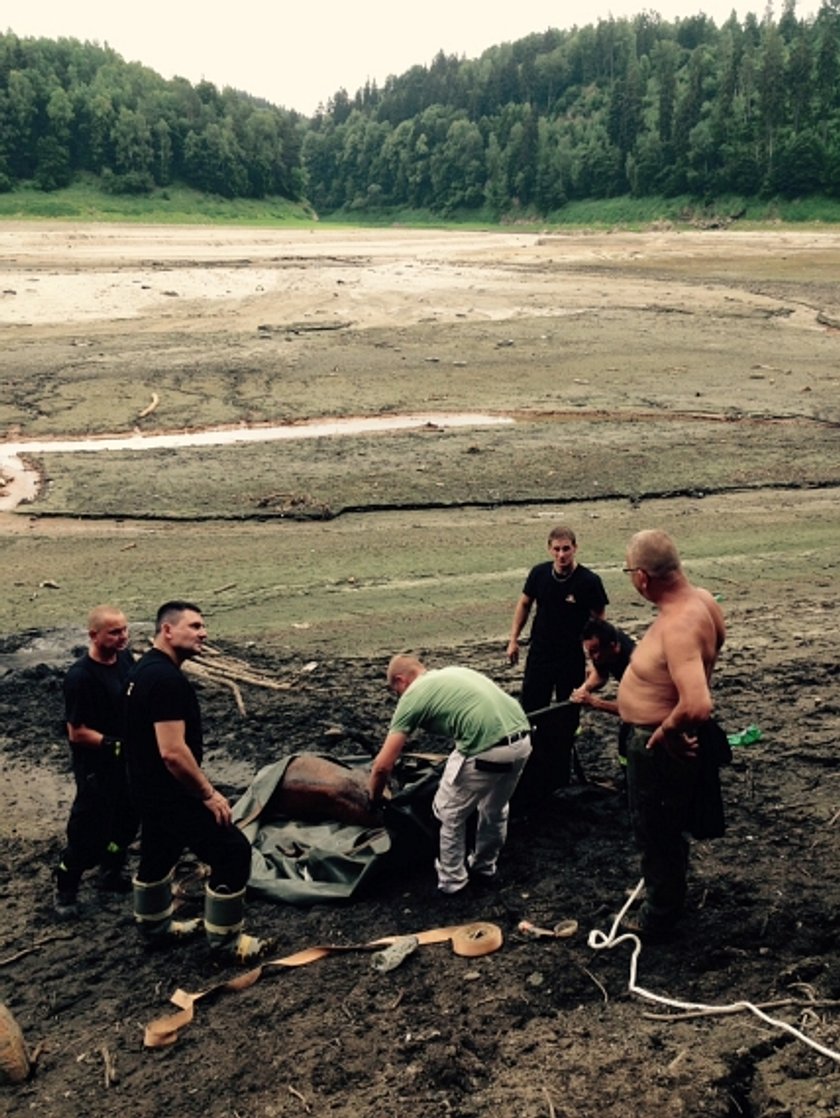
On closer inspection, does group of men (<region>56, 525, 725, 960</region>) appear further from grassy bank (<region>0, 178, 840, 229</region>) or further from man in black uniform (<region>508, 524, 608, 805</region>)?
grassy bank (<region>0, 178, 840, 229</region>)

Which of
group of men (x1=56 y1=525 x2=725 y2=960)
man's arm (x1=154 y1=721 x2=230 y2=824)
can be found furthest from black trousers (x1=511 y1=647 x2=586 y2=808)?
man's arm (x1=154 y1=721 x2=230 y2=824)

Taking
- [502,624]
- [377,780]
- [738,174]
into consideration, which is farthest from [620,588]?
[738,174]

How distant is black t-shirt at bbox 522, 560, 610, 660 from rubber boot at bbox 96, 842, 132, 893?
312cm

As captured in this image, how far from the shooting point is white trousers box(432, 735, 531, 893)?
6.59 meters

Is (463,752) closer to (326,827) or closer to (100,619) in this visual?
(326,827)

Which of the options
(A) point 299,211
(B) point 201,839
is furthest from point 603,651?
(A) point 299,211

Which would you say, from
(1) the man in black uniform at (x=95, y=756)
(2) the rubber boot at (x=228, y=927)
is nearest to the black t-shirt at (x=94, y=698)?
(1) the man in black uniform at (x=95, y=756)

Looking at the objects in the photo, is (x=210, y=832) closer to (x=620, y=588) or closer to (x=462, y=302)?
(x=620, y=588)

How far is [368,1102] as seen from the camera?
4.97 metres

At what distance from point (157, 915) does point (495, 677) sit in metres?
4.36

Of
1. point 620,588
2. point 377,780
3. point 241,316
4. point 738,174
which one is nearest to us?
point 377,780

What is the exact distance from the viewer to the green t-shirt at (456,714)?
21.3 ft

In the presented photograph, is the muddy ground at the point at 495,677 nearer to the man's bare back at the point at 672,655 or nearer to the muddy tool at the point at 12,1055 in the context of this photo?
the muddy tool at the point at 12,1055

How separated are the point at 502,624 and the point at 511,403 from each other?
10.9m
